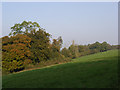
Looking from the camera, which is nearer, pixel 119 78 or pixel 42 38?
pixel 119 78

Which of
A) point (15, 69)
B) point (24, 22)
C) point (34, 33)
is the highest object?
point (24, 22)

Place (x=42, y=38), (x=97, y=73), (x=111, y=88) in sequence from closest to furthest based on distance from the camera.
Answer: (x=111, y=88) → (x=97, y=73) → (x=42, y=38)

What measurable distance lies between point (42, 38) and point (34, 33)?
1.84 metres

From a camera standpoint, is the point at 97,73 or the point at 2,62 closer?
the point at 97,73

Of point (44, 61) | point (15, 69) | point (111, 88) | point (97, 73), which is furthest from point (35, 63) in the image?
point (111, 88)

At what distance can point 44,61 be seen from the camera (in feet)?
82.8

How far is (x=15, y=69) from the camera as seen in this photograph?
22500mm

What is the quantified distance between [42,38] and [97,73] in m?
20.0

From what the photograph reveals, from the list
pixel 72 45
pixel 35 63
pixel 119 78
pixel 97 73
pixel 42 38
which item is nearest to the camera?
pixel 119 78

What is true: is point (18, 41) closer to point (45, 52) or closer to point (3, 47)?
point (3, 47)

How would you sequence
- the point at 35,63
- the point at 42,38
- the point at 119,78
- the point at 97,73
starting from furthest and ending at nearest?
the point at 42,38 → the point at 35,63 → the point at 97,73 → the point at 119,78

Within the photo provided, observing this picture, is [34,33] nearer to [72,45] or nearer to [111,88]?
[72,45]

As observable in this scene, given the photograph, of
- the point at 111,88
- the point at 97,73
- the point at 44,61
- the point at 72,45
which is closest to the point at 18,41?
the point at 44,61

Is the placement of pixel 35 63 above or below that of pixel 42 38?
below
